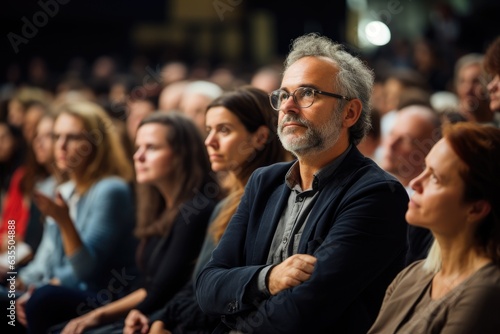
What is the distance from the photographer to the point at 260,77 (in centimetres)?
702

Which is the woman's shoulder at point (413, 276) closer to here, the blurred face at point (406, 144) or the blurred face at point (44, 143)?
the blurred face at point (406, 144)

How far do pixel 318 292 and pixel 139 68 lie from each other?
10.7 meters

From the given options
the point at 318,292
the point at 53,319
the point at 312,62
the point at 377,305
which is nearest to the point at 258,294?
the point at 318,292

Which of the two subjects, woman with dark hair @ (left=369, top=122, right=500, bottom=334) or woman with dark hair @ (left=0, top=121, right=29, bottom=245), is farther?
woman with dark hair @ (left=0, top=121, right=29, bottom=245)

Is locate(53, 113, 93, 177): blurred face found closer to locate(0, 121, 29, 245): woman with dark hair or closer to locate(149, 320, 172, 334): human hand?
locate(0, 121, 29, 245): woman with dark hair

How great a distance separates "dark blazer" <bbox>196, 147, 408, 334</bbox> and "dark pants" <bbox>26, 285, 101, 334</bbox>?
129 cm

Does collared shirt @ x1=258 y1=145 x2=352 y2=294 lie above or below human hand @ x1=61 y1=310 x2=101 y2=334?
above

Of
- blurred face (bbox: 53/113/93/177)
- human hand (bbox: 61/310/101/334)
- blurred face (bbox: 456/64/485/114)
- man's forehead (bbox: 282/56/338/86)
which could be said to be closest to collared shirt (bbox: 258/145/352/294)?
man's forehead (bbox: 282/56/338/86)

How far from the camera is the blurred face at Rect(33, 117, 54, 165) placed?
536cm

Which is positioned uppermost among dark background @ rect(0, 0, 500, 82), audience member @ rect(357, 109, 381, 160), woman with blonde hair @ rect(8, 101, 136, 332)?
dark background @ rect(0, 0, 500, 82)

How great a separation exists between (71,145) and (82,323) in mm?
1212

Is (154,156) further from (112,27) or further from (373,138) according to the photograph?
(112,27)

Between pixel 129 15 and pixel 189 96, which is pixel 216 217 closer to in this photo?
pixel 189 96

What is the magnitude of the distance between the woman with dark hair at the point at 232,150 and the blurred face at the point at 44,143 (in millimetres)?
2072
